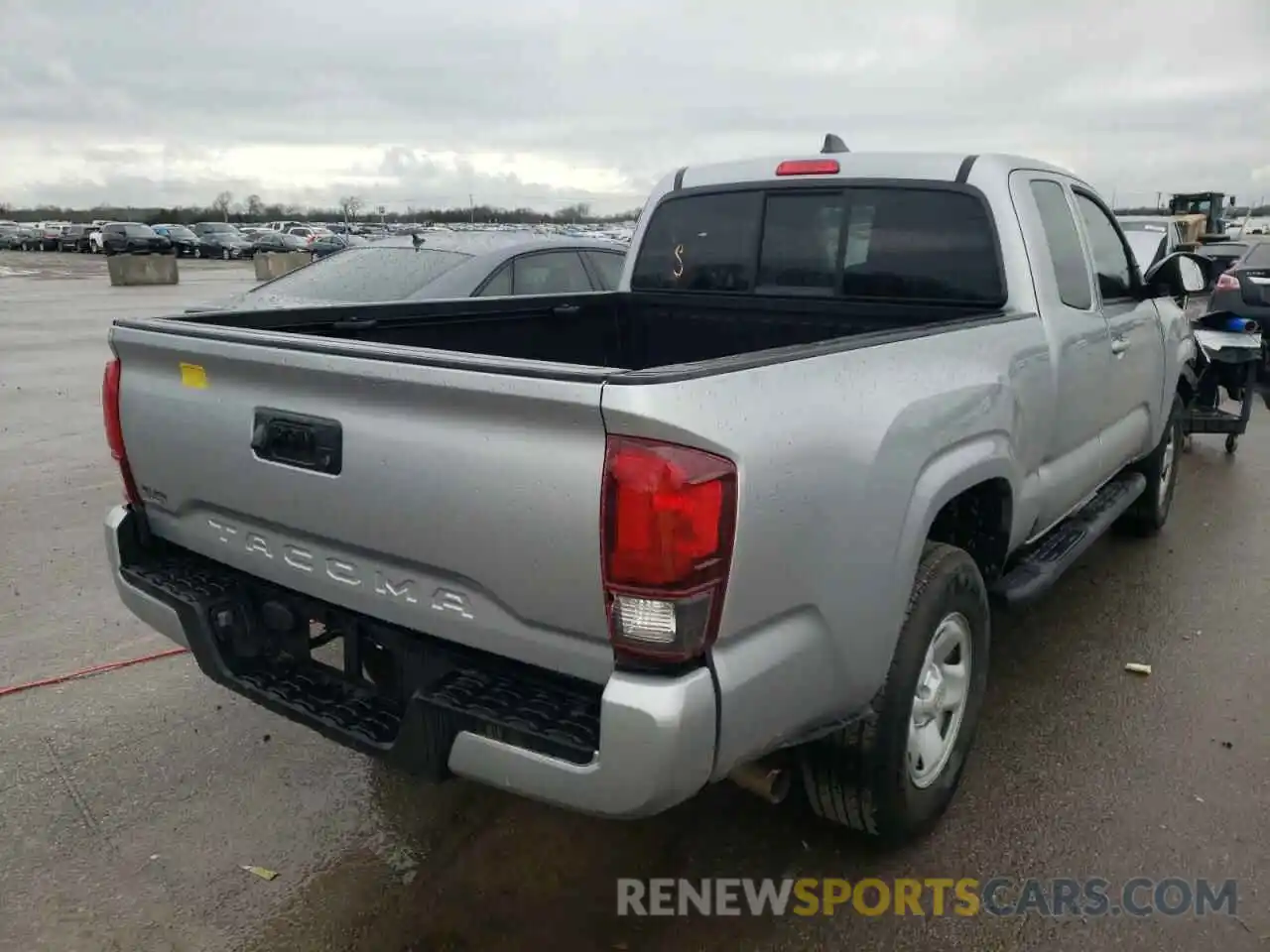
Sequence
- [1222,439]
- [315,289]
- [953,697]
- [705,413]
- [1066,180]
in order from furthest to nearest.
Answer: [1222,439]
[315,289]
[1066,180]
[953,697]
[705,413]

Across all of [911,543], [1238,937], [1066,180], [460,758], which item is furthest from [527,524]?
[1066,180]

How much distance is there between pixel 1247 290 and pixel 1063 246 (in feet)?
32.0

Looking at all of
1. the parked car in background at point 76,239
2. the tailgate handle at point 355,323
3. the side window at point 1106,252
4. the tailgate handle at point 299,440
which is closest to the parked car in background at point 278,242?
the parked car in background at point 76,239

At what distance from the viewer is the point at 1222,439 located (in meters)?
9.18

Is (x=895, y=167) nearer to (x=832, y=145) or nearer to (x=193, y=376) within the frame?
(x=832, y=145)

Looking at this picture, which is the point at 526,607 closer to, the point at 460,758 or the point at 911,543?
the point at 460,758

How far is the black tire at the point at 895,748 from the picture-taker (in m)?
2.74

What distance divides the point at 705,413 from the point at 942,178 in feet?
7.84

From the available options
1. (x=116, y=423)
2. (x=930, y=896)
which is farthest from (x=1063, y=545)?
(x=116, y=423)

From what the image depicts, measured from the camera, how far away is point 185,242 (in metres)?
49.9

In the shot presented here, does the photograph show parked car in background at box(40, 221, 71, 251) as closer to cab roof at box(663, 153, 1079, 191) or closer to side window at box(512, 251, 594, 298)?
side window at box(512, 251, 594, 298)

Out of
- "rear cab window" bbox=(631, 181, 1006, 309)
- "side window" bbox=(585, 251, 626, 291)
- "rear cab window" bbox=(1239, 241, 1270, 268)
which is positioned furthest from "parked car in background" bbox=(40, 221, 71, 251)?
"rear cab window" bbox=(631, 181, 1006, 309)

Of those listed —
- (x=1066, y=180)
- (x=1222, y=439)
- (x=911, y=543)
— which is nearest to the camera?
(x=911, y=543)

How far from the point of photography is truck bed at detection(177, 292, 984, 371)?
3939 millimetres
